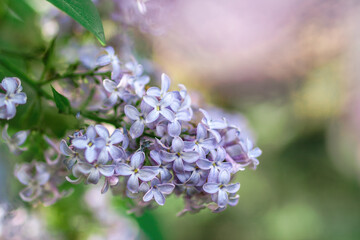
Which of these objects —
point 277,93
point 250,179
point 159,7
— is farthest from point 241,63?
point 159,7

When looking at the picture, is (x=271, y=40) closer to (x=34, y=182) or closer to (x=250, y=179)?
(x=250, y=179)

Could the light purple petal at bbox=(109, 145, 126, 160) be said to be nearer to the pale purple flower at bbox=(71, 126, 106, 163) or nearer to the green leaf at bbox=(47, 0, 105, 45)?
the pale purple flower at bbox=(71, 126, 106, 163)

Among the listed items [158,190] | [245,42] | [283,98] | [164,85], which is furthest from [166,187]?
[245,42]

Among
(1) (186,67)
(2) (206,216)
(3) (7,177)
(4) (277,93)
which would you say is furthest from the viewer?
(1) (186,67)

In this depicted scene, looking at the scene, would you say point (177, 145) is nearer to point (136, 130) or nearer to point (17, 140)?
point (136, 130)

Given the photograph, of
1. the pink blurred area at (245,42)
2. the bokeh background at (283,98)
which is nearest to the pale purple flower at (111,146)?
the bokeh background at (283,98)

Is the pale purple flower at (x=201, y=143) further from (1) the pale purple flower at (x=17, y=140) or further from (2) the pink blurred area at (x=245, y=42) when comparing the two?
Answer: (2) the pink blurred area at (x=245, y=42)

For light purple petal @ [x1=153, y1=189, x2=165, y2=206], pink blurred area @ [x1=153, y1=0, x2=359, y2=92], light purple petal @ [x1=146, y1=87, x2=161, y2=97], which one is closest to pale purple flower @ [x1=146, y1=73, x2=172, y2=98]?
light purple petal @ [x1=146, y1=87, x2=161, y2=97]
